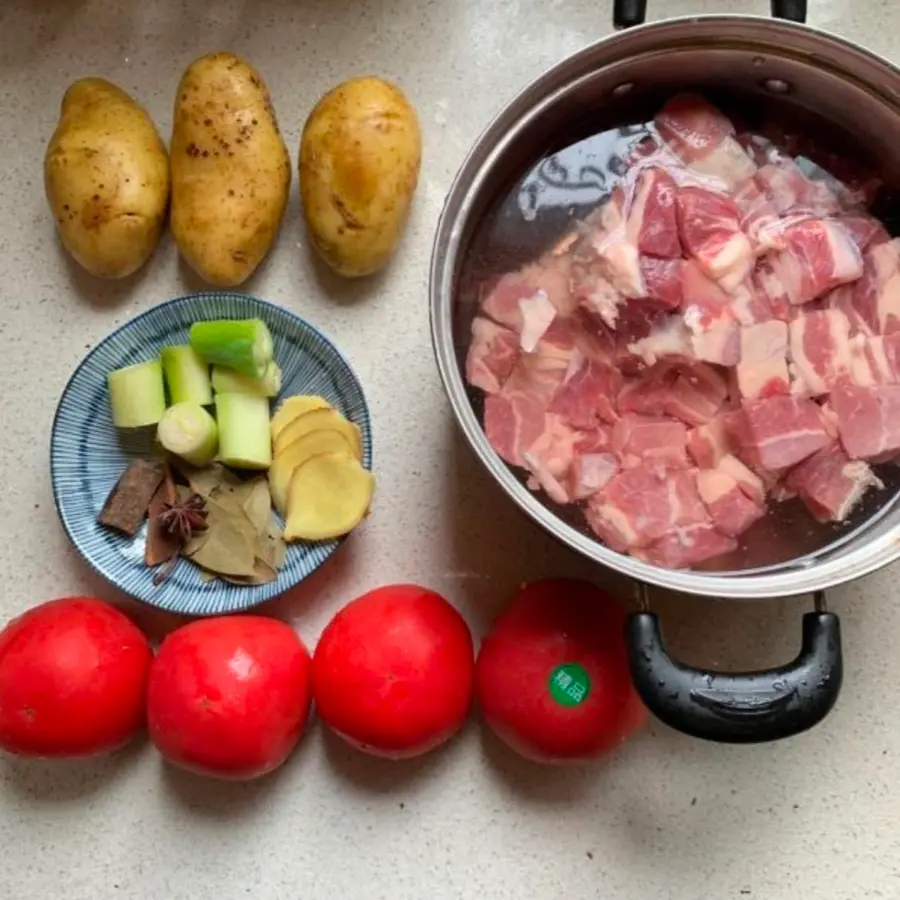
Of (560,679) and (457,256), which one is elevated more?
(457,256)

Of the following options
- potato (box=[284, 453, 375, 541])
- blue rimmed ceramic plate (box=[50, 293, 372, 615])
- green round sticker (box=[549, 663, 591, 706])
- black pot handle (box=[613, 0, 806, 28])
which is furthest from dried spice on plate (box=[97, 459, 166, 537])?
black pot handle (box=[613, 0, 806, 28])

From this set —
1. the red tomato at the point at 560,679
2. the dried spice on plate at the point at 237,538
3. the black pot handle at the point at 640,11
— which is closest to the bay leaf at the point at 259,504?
the dried spice on plate at the point at 237,538

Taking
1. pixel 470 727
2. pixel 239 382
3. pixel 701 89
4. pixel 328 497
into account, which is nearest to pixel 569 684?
pixel 470 727

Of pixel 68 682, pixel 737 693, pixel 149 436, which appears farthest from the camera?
pixel 149 436

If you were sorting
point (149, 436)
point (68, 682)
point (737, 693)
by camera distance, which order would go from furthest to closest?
point (149, 436), point (68, 682), point (737, 693)

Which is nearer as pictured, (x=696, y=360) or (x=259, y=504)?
(x=696, y=360)

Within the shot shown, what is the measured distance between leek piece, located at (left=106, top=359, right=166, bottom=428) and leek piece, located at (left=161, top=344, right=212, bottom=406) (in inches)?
0.4

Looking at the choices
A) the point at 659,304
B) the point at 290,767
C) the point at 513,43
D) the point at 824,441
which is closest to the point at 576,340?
the point at 659,304

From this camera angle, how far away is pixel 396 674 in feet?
2.69

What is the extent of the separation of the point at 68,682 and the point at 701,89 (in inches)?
25.6

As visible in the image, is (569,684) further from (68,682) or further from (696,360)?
(68,682)

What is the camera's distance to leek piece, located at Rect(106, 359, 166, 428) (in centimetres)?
89

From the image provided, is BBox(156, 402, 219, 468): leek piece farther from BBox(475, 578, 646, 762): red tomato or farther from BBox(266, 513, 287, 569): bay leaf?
BBox(475, 578, 646, 762): red tomato

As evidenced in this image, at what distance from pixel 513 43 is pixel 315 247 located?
249mm
